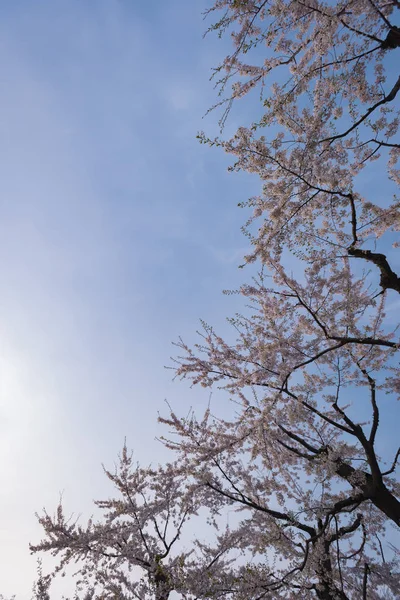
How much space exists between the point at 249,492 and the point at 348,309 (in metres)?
6.62

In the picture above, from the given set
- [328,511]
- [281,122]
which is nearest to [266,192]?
[281,122]

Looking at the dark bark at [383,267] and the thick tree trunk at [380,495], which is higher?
the dark bark at [383,267]

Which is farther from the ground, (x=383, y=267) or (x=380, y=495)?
(x=383, y=267)

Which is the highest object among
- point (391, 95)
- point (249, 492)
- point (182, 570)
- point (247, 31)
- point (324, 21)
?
point (247, 31)

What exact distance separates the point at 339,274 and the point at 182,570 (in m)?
10.4

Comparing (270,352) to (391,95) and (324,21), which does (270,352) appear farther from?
(324,21)

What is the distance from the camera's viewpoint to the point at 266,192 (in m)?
6.54

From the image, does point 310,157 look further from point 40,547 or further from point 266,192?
point 40,547

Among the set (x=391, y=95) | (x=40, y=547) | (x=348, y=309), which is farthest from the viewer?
(x=40, y=547)

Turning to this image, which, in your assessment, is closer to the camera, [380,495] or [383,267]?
[383,267]

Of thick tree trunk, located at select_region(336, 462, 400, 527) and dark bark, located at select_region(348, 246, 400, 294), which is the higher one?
dark bark, located at select_region(348, 246, 400, 294)

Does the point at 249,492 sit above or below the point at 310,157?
below

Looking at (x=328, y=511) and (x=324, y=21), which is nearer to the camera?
(x=324, y=21)

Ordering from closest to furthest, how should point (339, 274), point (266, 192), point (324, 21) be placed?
point (324, 21) < point (266, 192) < point (339, 274)
